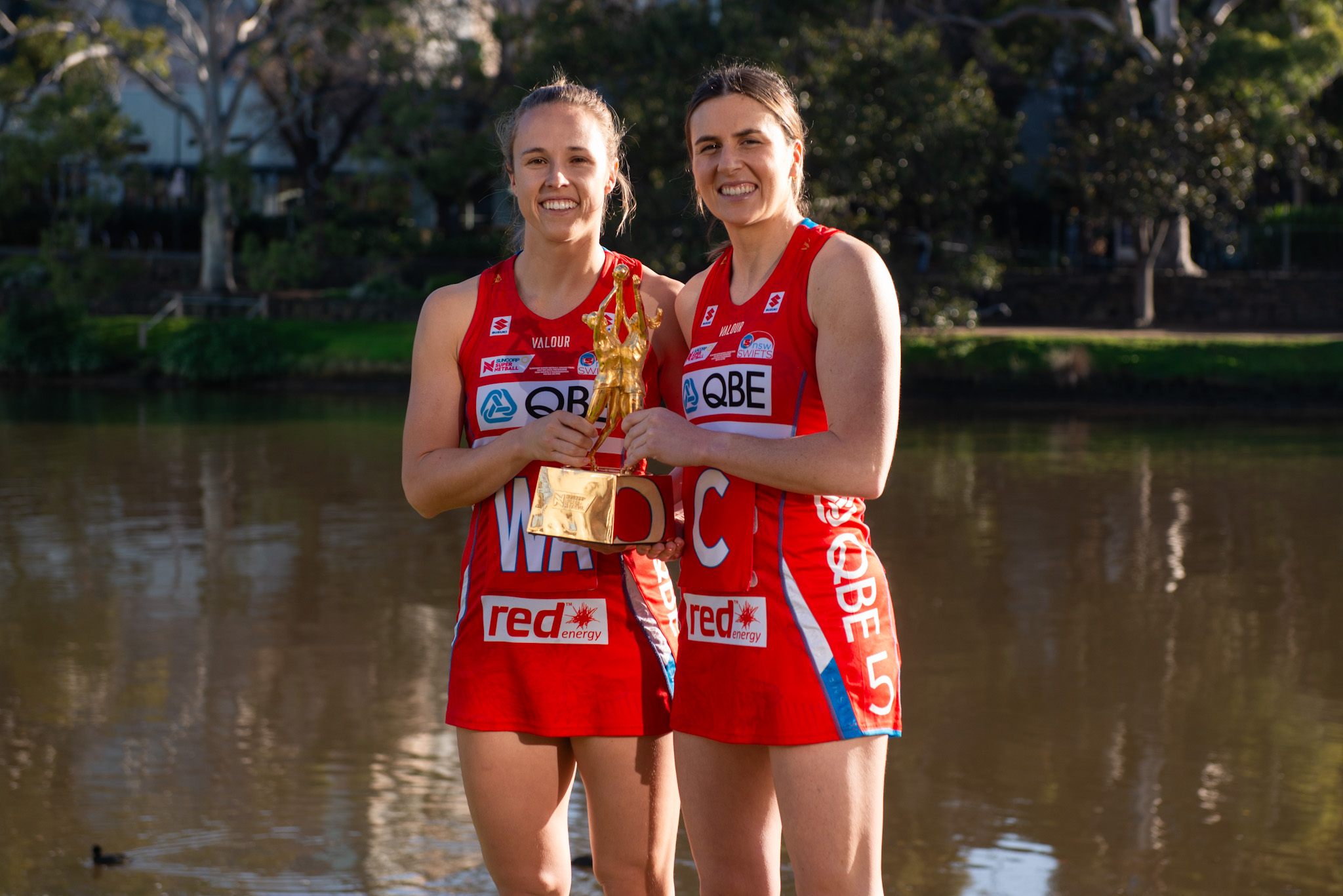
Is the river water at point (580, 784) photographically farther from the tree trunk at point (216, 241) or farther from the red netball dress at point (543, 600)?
the tree trunk at point (216, 241)

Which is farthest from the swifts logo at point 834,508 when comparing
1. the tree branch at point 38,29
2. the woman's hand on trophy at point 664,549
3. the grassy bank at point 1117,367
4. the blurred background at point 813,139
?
the tree branch at point 38,29

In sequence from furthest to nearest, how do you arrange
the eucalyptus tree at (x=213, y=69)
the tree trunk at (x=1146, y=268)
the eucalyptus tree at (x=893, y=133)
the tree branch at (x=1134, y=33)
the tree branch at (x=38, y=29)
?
1. the eucalyptus tree at (x=213, y=69)
2. the tree branch at (x=38, y=29)
3. the tree trunk at (x=1146, y=268)
4. the tree branch at (x=1134, y=33)
5. the eucalyptus tree at (x=893, y=133)

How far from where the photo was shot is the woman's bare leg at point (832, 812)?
8.77 ft

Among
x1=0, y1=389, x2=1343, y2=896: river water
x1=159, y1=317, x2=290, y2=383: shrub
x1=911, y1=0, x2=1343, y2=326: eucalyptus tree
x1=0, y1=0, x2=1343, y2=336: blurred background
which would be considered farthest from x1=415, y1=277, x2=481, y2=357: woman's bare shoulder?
x1=911, y1=0, x2=1343, y2=326: eucalyptus tree

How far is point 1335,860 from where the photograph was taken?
16.6 ft

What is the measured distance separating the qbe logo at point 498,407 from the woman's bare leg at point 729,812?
701mm

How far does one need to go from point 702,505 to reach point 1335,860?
3.33 meters

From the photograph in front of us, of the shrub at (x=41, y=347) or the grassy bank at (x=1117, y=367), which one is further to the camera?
the shrub at (x=41, y=347)

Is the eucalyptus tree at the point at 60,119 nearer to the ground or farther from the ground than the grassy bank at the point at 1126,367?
farther from the ground

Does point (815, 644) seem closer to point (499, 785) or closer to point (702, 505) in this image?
point (702, 505)

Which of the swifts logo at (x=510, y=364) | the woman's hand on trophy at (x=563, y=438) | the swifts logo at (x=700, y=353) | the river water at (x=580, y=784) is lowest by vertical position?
the river water at (x=580, y=784)

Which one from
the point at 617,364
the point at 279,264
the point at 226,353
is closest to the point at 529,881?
the point at 617,364

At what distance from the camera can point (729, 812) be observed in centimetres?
278

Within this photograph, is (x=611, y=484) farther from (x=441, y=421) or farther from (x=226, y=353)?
(x=226, y=353)
